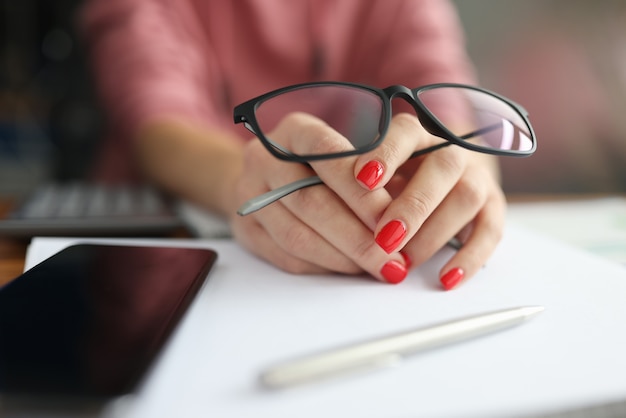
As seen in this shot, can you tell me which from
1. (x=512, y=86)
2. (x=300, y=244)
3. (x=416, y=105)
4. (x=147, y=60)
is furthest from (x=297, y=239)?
(x=512, y=86)

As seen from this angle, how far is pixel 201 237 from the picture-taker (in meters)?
0.43

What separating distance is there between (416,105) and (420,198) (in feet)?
0.18

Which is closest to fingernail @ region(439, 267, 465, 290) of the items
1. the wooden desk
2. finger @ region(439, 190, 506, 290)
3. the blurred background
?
finger @ region(439, 190, 506, 290)

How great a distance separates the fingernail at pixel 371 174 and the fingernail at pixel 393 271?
0.05 metres

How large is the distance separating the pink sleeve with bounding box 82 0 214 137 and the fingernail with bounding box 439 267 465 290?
1.48 feet

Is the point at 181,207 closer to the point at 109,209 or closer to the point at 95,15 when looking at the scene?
the point at 109,209

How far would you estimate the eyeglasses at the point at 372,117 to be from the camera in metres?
0.29

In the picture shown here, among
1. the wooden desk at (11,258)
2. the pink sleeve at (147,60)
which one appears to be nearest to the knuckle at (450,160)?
the wooden desk at (11,258)

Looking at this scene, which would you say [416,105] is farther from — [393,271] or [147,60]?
[147,60]

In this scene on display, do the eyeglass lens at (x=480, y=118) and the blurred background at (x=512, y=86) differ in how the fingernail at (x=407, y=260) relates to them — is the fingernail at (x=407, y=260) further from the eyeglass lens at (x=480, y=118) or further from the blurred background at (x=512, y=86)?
the blurred background at (x=512, y=86)

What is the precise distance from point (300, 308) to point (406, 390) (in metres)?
0.09

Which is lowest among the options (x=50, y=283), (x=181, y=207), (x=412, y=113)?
(x=181, y=207)

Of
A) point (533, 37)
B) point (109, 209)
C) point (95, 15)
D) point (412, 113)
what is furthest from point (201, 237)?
point (533, 37)

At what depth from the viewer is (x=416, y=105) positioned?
0.31 meters
